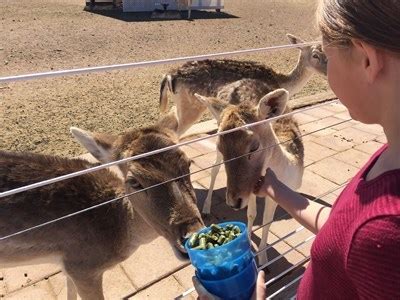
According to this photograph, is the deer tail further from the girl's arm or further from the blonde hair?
the blonde hair

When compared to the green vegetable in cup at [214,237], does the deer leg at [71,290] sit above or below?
below

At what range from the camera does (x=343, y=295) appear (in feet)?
3.92

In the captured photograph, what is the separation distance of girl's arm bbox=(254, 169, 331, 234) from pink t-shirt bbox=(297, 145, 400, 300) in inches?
22.4

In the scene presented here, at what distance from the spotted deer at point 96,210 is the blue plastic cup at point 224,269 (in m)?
0.93

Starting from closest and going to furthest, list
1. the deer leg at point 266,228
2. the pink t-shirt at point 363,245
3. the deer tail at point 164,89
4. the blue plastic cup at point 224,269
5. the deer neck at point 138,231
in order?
1. the pink t-shirt at point 363,245
2. the blue plastic cup at point 224,269
3. the deer neck at point 138,231
4. the deer leg at point 266,228
5. the deer tail at point 164,89

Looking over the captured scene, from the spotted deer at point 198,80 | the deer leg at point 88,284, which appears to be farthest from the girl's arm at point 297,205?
the spotted deer at point 198,80

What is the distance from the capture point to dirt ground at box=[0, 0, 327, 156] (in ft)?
22.9

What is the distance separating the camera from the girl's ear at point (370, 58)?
107 cm

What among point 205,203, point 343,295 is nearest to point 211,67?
point 205,203

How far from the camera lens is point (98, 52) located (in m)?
11.7

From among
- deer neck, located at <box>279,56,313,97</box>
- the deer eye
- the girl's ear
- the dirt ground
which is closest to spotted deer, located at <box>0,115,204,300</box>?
the deer eye

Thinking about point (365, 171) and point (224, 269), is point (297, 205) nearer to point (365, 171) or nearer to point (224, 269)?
point (224, 269)

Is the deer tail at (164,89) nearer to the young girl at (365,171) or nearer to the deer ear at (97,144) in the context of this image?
the deer ear at (97,144)

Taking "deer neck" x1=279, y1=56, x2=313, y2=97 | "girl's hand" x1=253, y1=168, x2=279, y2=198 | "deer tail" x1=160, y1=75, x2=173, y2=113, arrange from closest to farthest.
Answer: "girl's hand" x1=253, y1=168, x2=279, y2=198
"deer tail" x1=160, y1=75, x2=173, y2=113
"deer neck" x1=279, y1=56, x2=313, y2=97
